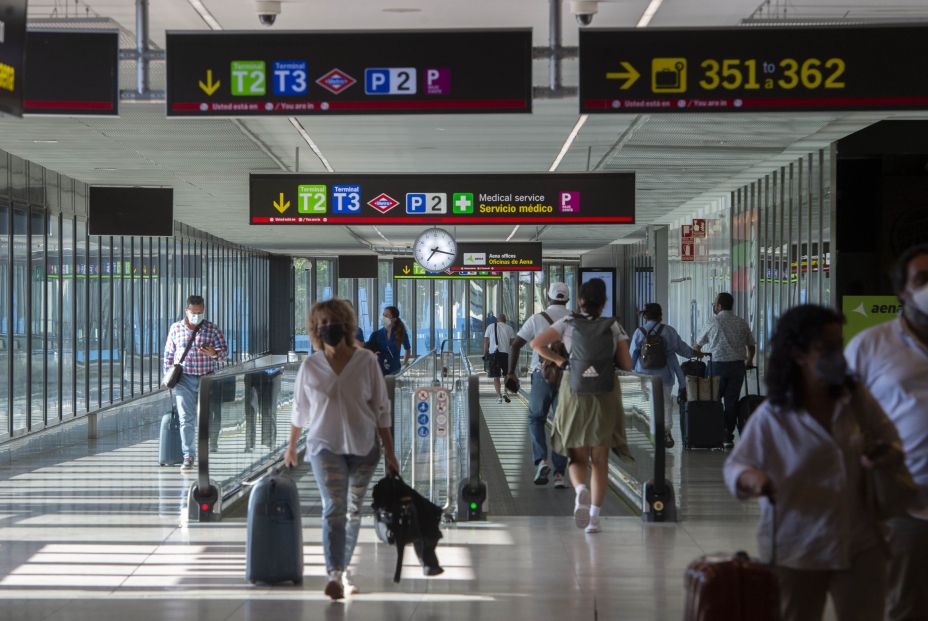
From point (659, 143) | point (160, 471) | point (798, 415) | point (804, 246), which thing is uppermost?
point (659, 143)

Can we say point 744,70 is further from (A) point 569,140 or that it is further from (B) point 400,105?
(A) point 569,140

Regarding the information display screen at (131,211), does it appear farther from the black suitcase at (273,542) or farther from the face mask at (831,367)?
the face mask at (831,367)

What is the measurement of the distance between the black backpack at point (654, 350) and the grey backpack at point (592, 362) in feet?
17.8

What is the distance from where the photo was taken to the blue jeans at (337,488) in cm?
652

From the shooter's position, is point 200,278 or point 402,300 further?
point 402,300

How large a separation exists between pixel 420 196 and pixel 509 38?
6.04 m

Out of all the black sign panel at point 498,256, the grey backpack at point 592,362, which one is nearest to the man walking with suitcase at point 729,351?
the grey backpack at point 592,362

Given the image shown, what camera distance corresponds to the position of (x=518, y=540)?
8.33 m

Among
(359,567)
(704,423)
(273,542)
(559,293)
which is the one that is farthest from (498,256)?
(273,542)

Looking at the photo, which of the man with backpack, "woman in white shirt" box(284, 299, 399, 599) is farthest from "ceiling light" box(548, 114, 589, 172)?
"woman in white shirt" box(284, 299, 399, 599)

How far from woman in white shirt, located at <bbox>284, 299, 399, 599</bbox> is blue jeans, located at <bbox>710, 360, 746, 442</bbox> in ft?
28.2

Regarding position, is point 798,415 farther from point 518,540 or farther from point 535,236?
point 535,236

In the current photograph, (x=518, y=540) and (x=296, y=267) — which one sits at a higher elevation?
(x=296, y=267)

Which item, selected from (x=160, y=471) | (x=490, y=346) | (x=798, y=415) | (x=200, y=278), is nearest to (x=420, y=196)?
(x=160, y=471)
